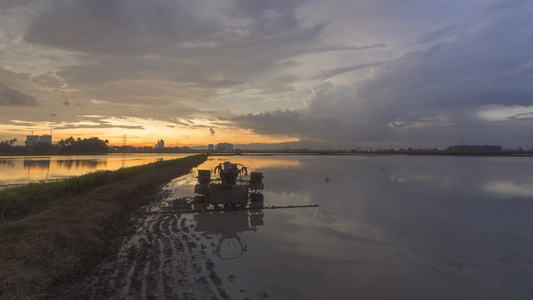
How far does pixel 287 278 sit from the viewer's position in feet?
21.2

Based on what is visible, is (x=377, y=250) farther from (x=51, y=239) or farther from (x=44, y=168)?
(x=44, y=168)

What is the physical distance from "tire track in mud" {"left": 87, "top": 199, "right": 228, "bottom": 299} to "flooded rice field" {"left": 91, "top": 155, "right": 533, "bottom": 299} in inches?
0.9

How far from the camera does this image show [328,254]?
8031 millimetres

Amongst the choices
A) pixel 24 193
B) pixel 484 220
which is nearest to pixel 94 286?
pixel 24 193

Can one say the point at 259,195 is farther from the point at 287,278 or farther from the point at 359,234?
the point at 287,278

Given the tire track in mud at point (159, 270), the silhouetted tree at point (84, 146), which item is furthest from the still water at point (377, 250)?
the silhouetted tree at point (84, 146)

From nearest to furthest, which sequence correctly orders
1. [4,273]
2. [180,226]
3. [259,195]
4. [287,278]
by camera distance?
[4,273] < [287,278] < [180,226] < [259,195]

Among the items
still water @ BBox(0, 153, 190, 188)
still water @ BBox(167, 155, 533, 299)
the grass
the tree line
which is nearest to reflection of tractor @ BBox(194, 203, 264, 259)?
still water @ BBox(167, 155, 533, 299)

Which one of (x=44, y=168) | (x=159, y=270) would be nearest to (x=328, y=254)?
(x=159, y=270)

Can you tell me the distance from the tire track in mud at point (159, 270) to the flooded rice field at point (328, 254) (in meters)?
0.02

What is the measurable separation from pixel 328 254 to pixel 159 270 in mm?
4508

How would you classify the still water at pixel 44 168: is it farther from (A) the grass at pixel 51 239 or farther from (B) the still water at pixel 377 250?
(B) the still water at pixel 377 250

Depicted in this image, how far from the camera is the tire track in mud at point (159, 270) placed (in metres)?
5.48

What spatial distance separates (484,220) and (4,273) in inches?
617
